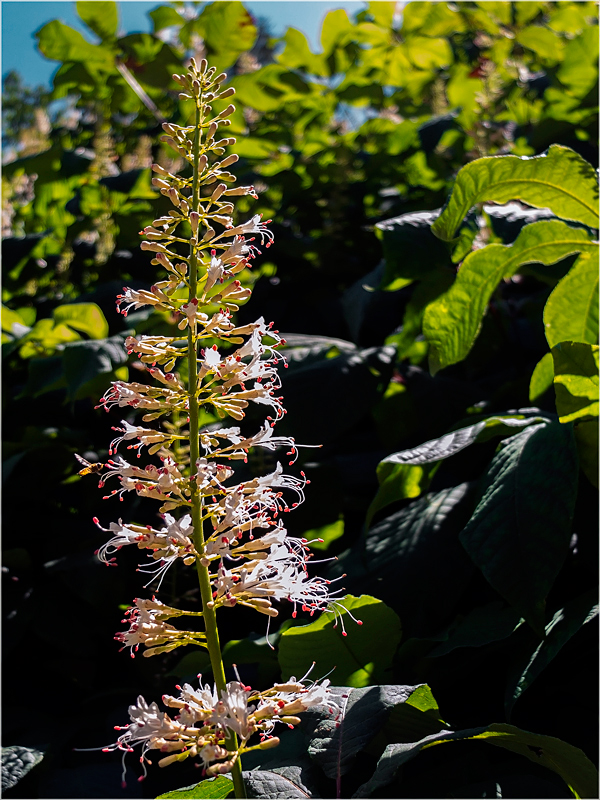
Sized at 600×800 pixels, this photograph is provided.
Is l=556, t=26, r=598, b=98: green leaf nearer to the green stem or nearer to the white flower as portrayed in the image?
the green stem

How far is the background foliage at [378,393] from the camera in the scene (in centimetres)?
128

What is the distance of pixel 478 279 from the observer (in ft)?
5.28

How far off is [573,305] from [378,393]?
55 cm

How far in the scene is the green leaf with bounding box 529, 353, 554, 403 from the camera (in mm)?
1673

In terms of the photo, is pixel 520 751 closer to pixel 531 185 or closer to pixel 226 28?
pixel 531 185

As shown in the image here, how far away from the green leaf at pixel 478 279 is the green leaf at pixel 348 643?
24.9 inches

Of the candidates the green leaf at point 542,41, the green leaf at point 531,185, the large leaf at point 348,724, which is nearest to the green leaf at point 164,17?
the green leaf at point 542,41

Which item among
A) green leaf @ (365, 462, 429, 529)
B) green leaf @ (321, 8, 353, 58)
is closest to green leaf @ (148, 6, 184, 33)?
green leaf @ (321, 8, 353, 58)

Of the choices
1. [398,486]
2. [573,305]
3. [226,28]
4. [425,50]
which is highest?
[226,28]

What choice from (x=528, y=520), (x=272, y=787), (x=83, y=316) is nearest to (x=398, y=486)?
(x=528, y=520)

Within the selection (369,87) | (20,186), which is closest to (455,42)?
(369,87)

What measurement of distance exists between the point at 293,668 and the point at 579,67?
9.08 feet

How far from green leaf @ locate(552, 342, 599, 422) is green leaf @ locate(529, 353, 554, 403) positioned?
0.28 m

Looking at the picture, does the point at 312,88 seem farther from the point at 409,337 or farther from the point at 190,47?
the point at 409,337
